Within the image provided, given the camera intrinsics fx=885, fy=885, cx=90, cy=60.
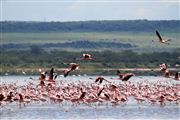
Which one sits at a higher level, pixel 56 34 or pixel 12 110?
pixel 56 34

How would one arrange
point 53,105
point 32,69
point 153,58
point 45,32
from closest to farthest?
point 53,105 → point 32,69 → point 153,58 → point 45,32

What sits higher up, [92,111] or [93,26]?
[93,26]

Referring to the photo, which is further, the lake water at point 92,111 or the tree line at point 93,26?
the tree line at point 93,26

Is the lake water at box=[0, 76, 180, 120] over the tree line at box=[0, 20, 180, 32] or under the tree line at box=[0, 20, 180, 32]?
under

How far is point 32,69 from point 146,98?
1915 inches

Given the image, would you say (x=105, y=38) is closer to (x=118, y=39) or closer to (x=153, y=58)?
(x=118, y=39)

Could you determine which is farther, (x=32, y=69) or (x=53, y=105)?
(x=32, y=69)

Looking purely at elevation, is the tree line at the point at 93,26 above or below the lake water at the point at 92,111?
above

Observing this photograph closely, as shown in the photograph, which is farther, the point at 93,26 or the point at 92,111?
the point at 93,26

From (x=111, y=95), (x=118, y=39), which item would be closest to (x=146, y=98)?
(x=111, y=95)

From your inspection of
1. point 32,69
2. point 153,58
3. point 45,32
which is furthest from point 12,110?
point 45,32

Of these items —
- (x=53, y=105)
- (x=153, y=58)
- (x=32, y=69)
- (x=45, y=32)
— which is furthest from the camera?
(x=45, y=32)

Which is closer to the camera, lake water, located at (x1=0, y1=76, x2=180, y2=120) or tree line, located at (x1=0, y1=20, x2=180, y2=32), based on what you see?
lake water, located at (x1=0, y1=76, x2=180, y2=120)

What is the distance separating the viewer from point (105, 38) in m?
148
